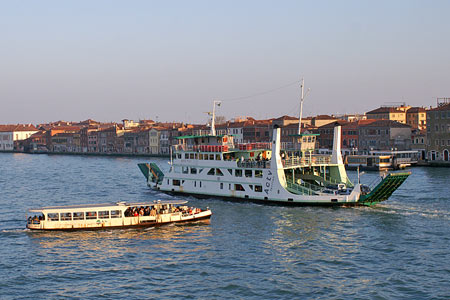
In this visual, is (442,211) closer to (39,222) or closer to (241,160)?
(241,160)

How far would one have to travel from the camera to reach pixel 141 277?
24.3m

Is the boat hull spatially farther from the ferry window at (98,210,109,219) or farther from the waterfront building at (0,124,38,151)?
the waterfront building at (0,124,38,151)

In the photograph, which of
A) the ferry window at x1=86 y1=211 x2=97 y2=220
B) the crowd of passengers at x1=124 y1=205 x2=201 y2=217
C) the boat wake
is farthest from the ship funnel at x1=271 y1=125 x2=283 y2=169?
the ferry window at x1=86 y1=211 x2=97 y2=220

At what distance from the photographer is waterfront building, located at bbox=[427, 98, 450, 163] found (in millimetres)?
82375

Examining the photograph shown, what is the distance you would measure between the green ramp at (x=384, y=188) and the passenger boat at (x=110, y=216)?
10.5 meters

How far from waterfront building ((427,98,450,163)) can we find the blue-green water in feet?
148

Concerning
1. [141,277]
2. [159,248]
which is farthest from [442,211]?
[141,277]

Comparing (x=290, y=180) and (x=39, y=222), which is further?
(x=290, y=180)

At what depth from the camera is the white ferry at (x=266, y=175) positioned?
39.1m

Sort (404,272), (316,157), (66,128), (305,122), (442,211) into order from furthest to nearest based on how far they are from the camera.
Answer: (66,128) → (305,122) → (316,157) → (442,211) → (404,272)

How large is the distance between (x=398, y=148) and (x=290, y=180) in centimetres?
5204

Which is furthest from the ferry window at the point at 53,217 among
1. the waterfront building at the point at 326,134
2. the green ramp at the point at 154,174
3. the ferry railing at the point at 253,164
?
the waterfront building at the point at 326,134

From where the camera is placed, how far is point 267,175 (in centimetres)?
4119

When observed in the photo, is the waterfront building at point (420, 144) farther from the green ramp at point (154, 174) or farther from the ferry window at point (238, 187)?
the ferry window at point (238, 187)
